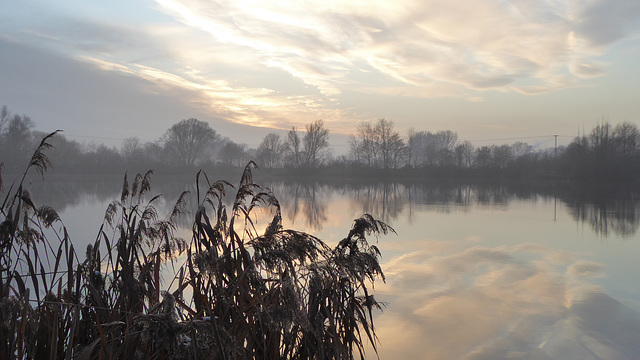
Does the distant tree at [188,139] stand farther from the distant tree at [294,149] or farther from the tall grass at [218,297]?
the tall grass at [218,297]

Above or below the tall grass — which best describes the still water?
below

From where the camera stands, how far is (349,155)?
73250 millimetres

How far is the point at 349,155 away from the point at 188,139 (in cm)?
2575

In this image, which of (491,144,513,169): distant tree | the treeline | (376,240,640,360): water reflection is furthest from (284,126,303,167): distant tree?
(376,240,640,360): water reflection

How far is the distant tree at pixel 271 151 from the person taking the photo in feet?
223

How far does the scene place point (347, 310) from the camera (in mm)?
2459

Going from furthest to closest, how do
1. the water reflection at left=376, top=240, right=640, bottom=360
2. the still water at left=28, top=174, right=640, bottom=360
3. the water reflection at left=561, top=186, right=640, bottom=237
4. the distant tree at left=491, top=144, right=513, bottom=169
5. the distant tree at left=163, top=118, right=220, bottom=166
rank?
the distant tree at left=163, top=118, right=220, bottom=166, the distant tree at left=491, top=144, right=513, bottom=169, the water reflection at left=561, top=186, right=640, bottom=237, the still water at left=28, top=174, right=640, bottom=360, the water reflection at left=376, top=240, right=640, bottom=360

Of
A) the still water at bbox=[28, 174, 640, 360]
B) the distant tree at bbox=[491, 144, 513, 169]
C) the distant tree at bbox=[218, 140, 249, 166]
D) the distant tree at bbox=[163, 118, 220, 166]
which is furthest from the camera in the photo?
the distant tree at bbox=[218, 140, 249, 166]

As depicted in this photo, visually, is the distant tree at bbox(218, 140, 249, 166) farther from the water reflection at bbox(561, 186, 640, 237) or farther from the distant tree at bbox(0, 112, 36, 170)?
the water reflection at bbox(561, 186, 640, 237)

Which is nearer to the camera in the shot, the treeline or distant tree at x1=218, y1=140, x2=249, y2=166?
the treeline

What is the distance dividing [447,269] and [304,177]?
159 feet

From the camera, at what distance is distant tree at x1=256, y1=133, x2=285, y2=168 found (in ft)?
223

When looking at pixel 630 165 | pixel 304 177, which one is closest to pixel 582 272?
pixel 630 165

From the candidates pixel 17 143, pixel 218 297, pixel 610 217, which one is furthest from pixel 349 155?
pixel 218 297
